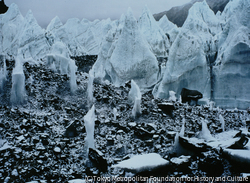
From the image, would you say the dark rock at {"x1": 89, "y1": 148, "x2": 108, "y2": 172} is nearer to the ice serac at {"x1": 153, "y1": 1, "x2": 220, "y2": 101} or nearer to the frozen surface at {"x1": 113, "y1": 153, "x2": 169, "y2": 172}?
the frozen surface at {"x1": 113, "y1": 153, "x2": 169, "y2": 172}

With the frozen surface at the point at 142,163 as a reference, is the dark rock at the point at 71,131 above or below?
above

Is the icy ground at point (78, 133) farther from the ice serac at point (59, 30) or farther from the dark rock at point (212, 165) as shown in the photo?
the ice serac at point (59, 30)

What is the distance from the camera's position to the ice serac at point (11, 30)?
65.5ft

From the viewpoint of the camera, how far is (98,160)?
317 centimetres

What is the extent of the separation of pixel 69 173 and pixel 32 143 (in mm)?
955

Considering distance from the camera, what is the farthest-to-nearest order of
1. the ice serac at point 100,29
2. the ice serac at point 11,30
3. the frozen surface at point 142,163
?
the ice serac at point 100,29 → the ice serac at point 11,30 → the frozen surface at point 142,163

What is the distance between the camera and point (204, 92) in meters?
10.7

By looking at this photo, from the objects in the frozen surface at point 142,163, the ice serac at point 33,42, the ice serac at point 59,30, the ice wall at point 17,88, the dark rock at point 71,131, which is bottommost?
the frozen surface at point 142,163


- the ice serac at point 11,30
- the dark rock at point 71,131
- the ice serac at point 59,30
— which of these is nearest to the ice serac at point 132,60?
the dark rock at point 71,131

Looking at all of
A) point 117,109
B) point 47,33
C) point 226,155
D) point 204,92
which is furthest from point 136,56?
point 47,33

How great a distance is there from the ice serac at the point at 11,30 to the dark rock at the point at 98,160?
1940 centimetres

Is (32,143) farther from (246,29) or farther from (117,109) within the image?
(246,29)

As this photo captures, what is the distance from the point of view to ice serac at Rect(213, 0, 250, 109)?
9359mm

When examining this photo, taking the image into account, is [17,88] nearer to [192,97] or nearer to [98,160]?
[98,160]
